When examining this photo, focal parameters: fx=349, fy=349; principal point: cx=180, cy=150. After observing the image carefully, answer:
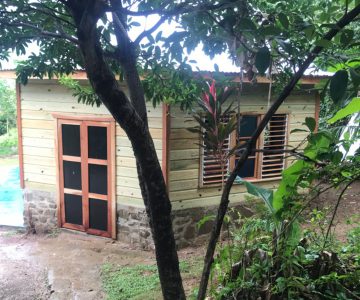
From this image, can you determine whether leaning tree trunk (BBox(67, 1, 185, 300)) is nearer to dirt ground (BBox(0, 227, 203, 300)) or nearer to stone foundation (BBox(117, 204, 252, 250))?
dirt ground (BBox(0, 227, 203, 300))

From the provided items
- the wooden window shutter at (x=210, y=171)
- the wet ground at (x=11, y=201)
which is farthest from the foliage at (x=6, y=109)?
the wooden window shutter at (x=210, y=171)

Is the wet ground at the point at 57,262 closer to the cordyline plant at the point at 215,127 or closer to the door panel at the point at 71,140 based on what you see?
the door panel at the point at 71,140

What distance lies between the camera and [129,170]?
224 inches

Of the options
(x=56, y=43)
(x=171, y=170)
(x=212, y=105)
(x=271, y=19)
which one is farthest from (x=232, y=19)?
(x=171, y=170)

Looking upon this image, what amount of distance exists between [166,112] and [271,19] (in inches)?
135

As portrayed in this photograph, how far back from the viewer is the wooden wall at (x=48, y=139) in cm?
569

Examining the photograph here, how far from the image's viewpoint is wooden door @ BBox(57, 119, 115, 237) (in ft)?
19.2

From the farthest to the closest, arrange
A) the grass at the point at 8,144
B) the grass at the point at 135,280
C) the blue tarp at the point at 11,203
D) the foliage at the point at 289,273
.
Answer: the grass at the point at 8,144, the blue tarp at the point at 11,203, the grass at the point at 135,280, the foliage at the point at 289,273

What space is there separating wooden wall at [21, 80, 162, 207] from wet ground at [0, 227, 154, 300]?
0.86m

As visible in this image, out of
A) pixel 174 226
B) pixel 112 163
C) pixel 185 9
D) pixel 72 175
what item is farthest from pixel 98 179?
pixel 185 9

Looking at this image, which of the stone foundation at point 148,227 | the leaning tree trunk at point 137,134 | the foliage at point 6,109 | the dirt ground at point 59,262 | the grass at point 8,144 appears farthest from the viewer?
the foliage at point 6,109

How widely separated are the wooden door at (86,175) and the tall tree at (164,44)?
3.16 m

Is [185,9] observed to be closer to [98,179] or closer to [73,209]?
[98,179]

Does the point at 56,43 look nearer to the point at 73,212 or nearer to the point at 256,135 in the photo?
the point at 256,135
